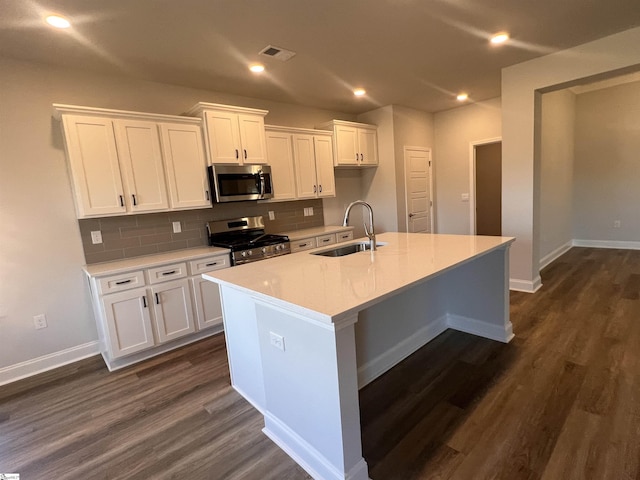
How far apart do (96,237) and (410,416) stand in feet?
9.99

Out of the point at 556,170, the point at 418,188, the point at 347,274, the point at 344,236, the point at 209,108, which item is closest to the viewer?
the point at 347,274

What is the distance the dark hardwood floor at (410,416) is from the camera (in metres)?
1.64

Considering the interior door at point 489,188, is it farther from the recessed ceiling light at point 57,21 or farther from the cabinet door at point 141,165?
Answer: the recessed ceiling light at point 57,21

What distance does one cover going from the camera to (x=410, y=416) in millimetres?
1960

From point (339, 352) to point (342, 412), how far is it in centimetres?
27

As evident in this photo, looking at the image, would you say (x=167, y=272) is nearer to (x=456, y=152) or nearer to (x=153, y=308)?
(x=153, y=308)

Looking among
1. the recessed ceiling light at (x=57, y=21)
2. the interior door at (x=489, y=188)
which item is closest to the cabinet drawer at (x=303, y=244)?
the recessed ceiling light at (x=57, y=21)

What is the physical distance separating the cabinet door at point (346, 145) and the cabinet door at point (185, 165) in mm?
1978

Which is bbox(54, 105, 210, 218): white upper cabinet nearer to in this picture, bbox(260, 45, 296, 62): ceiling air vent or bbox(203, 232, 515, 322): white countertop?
bbox(260, 45, 296, 62): ceiling air vent

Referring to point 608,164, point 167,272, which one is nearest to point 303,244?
point 167,272

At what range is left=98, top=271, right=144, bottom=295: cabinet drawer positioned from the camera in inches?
106

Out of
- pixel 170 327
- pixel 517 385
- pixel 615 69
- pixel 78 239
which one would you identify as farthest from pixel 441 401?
pixel 615 69

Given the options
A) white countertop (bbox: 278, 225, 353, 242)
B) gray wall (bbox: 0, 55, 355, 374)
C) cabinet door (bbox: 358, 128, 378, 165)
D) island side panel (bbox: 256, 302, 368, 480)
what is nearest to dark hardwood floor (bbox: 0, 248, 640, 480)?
island side panel (bbox: 256, 302, 368, 480)

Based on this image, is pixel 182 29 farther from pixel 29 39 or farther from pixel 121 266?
pixel 121 266
